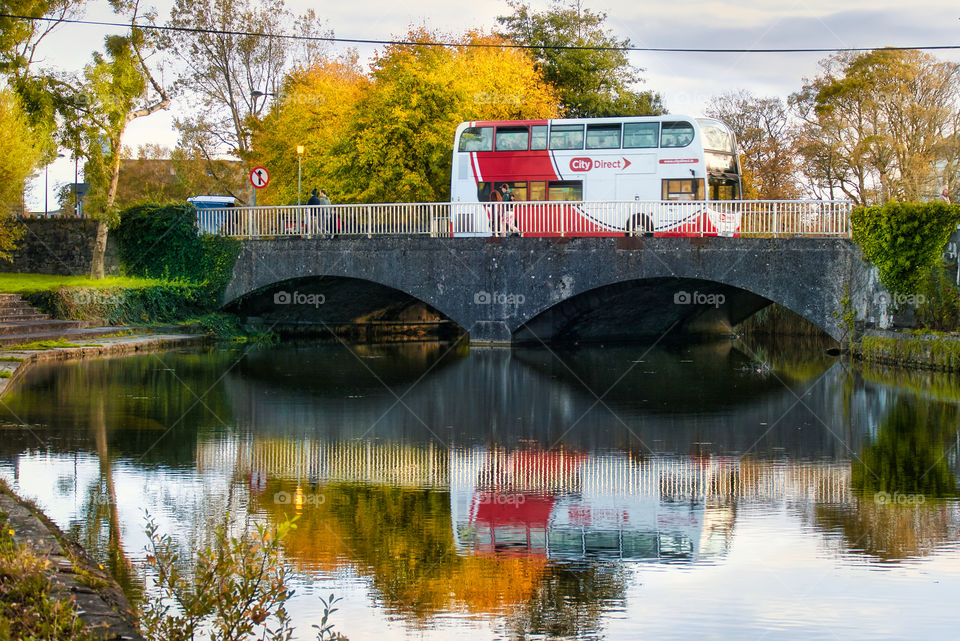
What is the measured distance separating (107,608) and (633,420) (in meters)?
10.2

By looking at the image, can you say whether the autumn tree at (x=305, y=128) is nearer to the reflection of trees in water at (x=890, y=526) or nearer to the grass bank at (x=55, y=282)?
the grass bank at (x=55, y=282)

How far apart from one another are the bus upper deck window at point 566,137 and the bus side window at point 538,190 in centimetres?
107

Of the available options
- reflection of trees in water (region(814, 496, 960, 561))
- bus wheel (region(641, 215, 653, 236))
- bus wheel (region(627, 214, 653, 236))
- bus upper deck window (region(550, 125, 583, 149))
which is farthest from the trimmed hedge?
reflection of trees in water (region(814, 496, 960, 561))

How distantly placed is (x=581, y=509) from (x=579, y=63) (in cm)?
4207

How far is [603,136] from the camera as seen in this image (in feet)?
102

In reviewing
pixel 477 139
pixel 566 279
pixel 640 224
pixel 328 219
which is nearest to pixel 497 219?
pixel 566 279

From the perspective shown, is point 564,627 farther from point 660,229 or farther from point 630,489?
point 660,229

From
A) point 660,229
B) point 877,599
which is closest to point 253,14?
point 660,229

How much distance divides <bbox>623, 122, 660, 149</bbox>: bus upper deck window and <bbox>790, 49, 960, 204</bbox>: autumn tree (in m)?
16.9

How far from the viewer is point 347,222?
3073cm

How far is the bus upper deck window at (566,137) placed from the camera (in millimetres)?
31359

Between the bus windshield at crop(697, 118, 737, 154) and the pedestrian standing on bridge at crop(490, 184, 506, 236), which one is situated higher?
the bus windshield at crop(697, 118, 737, 154)

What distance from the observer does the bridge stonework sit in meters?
26.2

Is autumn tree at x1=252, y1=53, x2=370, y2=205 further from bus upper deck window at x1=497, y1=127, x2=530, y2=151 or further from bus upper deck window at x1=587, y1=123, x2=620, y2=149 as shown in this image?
bus upper deck window at x1=587, y1=123, x2=620, y2=149
